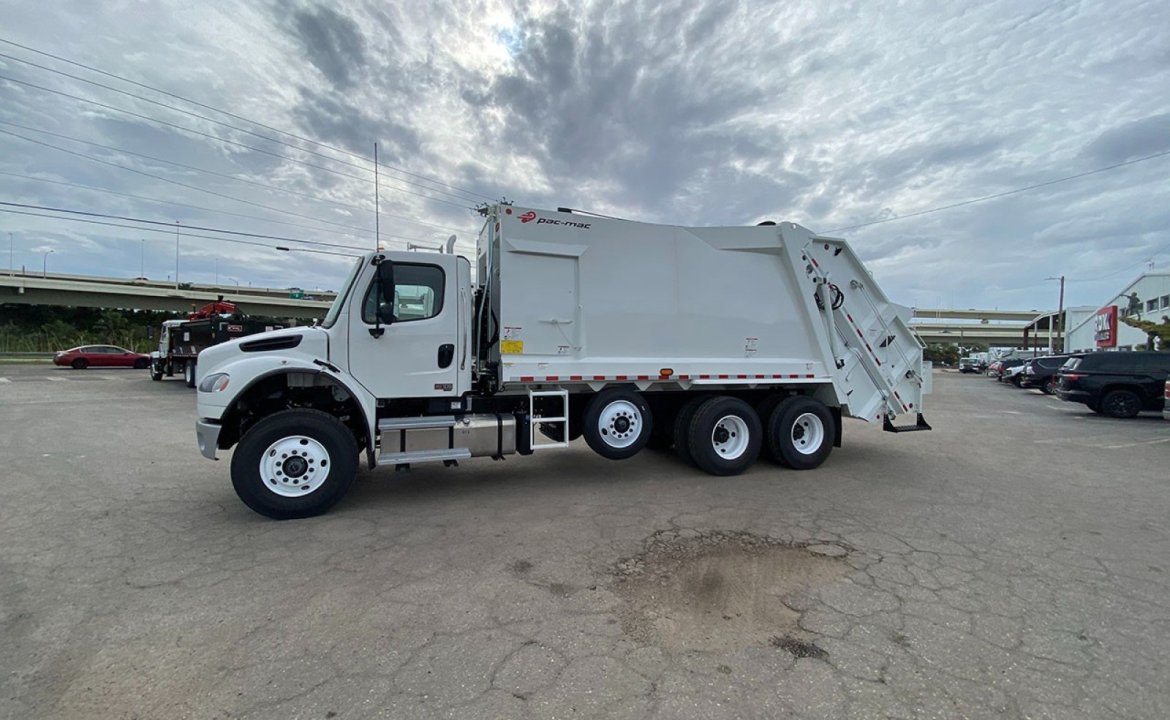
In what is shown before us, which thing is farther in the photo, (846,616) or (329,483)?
(329,483)

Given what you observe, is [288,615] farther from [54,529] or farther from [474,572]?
[54,529]

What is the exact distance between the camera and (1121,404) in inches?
565

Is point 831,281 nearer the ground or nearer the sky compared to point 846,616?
nearer the sky

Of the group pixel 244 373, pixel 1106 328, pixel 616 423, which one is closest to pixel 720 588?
pixel 616 423

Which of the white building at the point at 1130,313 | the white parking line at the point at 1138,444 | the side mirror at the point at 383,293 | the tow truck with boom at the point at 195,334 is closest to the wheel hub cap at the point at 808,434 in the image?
the side mirror at the point at 383,293

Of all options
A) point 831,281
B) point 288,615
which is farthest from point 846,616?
point 831,281

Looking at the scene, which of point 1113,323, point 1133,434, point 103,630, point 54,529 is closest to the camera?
point 103,630

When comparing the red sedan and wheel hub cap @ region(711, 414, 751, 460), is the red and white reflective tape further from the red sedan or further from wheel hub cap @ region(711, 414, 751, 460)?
the red sedan

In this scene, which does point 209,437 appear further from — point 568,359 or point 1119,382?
point 1119,382

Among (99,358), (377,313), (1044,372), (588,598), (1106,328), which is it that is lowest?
(588,598)

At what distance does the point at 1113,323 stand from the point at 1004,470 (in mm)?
46943

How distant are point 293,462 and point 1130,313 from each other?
64677mm

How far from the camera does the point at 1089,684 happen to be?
2779 millimetres

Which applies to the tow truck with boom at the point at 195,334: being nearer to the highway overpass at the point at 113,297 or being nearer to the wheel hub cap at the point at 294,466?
the wheel hub cap at the point at 294,466
